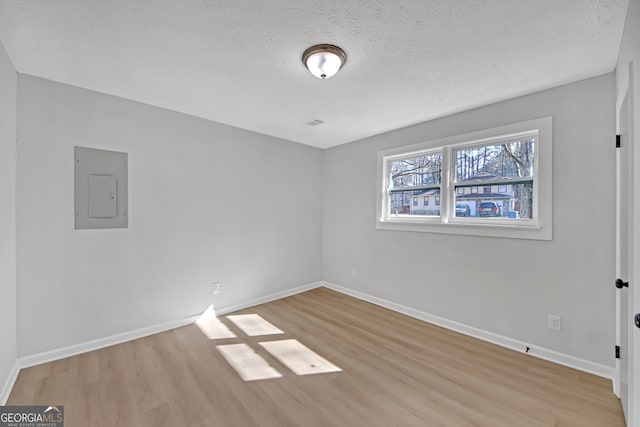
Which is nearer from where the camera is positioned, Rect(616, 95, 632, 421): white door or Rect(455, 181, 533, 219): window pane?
Rect(616, 95, 632, 421): white door

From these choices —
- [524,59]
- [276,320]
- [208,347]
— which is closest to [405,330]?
[276,320]

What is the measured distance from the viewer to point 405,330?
10.0ft

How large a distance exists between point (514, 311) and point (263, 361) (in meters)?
2.52

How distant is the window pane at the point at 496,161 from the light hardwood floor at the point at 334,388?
5.92 feet

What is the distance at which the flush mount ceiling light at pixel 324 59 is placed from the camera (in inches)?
71.8

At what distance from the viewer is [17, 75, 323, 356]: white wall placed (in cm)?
228

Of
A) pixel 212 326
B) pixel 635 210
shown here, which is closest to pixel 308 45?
pixel 635 210

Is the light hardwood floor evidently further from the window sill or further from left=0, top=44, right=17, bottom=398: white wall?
the window sill

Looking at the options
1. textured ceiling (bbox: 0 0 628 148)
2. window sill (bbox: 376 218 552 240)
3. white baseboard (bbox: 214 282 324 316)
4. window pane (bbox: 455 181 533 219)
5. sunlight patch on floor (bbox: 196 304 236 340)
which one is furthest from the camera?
white baseboard (bbox: 214 282 324 316)

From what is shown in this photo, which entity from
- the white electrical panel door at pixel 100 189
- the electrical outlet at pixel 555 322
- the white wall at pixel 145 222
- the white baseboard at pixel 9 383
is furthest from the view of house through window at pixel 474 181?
the white baseboard at pixel 9 383

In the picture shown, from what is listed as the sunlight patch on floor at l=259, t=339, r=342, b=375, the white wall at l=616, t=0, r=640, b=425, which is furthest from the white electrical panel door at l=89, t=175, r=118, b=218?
the white wall at l=616, t=0, r=640, b=425

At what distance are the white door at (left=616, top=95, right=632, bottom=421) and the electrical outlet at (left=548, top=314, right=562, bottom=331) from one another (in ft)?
1.16

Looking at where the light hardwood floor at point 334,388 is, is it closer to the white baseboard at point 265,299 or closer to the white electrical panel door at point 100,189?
the white baseboard at point 265,299

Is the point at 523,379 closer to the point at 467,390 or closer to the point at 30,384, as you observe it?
the point at 467,390
